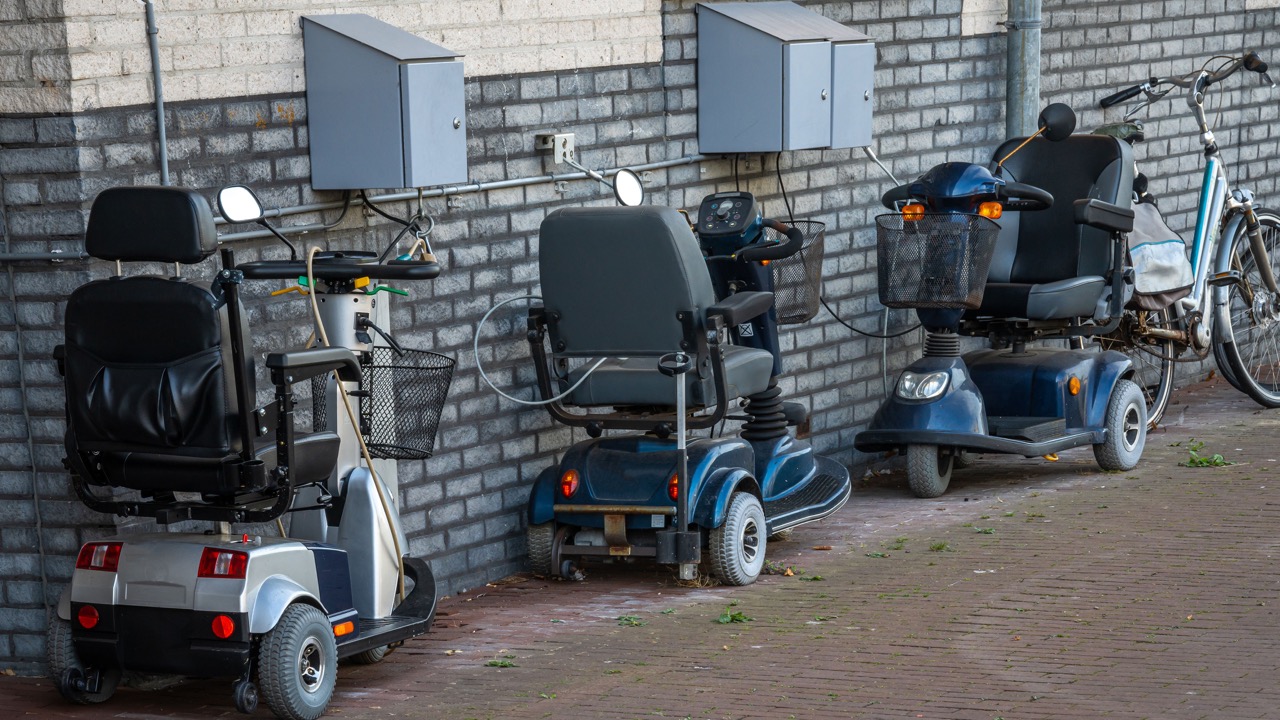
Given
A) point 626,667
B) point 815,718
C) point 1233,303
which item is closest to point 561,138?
point 626,667

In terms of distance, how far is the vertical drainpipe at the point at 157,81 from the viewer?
224 inches

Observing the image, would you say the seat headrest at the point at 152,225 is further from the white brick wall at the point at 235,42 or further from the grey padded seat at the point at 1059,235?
the grey padded seat at the point at 1059,235

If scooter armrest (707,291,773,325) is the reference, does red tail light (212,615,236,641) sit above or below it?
below

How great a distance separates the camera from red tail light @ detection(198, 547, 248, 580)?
5.18 metres

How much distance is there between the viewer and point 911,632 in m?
6.19

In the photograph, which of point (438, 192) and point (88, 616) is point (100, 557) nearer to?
point (88, 616)

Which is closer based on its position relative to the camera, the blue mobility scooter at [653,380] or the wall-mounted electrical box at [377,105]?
the wall-mounted electrical box at [377,105]

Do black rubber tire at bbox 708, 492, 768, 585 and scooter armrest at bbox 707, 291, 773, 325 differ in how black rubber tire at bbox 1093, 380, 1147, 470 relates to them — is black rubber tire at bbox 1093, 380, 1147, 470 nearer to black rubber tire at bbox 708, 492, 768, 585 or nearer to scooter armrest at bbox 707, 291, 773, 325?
black rubber tire at bbox 708, 492, 768, 585

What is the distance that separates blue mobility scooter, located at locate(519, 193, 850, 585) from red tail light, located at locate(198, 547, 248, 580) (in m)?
1.91

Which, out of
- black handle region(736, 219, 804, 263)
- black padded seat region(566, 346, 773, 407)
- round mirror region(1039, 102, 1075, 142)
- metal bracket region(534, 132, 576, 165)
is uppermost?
round mirror region(1039, 102, 1075, 142)

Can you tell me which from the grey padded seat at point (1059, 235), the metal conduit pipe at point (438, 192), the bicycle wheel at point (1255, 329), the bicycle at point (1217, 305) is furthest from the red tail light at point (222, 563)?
the bicycle wheel at point (1255, 329)

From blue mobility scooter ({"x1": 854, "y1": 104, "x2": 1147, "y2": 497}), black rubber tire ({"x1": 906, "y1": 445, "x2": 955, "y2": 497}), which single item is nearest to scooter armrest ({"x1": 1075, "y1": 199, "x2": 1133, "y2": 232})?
blue mobility scooter ({"x1": 854, "y1": 104, "x2": 1147, "y2": 497})

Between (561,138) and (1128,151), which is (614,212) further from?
(1128,151)

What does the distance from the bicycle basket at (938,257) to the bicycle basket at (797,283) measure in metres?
0.58
